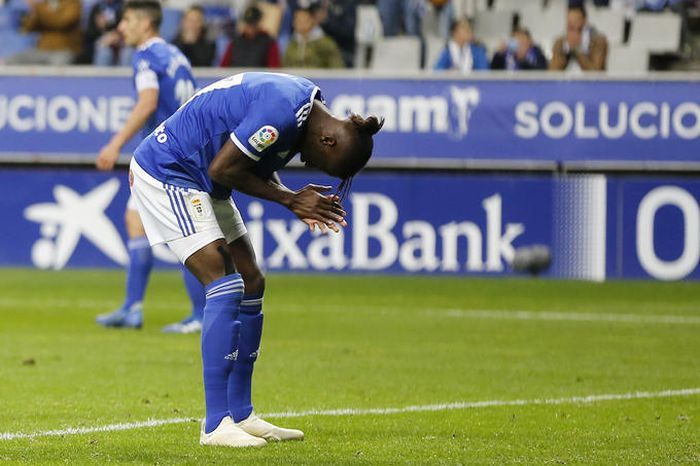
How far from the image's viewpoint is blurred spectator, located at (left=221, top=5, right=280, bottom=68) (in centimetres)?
2045

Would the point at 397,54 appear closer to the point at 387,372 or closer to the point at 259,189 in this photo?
the point at 387,372

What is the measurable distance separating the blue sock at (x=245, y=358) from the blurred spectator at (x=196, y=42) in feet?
43.7

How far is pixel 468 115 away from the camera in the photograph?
1944cm

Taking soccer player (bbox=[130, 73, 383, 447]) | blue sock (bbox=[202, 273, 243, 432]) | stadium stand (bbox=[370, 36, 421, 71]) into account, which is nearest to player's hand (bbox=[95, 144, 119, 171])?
soccer player (bbox=[130, 73, 383, 447])

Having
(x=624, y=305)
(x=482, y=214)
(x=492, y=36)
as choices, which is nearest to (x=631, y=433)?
(x=624, y=305)

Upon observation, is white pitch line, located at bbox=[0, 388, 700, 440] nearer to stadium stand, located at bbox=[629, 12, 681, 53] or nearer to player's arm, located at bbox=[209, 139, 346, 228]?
player's arm, located at bbox=[209, 139, 346, 228]

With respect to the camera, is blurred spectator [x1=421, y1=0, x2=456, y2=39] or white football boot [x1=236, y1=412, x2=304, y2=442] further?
blurred spectator [x1=421, y1=0, x2=456, y2=39]

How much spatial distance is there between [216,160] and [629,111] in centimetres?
1285

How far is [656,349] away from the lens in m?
12.3

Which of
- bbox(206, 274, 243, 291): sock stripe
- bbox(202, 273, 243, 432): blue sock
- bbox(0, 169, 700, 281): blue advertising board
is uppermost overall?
bbox(206, 274, 243, 291): sock stripe

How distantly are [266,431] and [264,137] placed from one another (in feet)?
4.65

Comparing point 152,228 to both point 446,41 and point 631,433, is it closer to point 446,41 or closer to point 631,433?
point 631,433

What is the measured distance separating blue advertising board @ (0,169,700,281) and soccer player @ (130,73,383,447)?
1082 cm

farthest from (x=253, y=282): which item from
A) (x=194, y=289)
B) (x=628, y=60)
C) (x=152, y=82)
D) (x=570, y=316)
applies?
(x=628, y=60)
